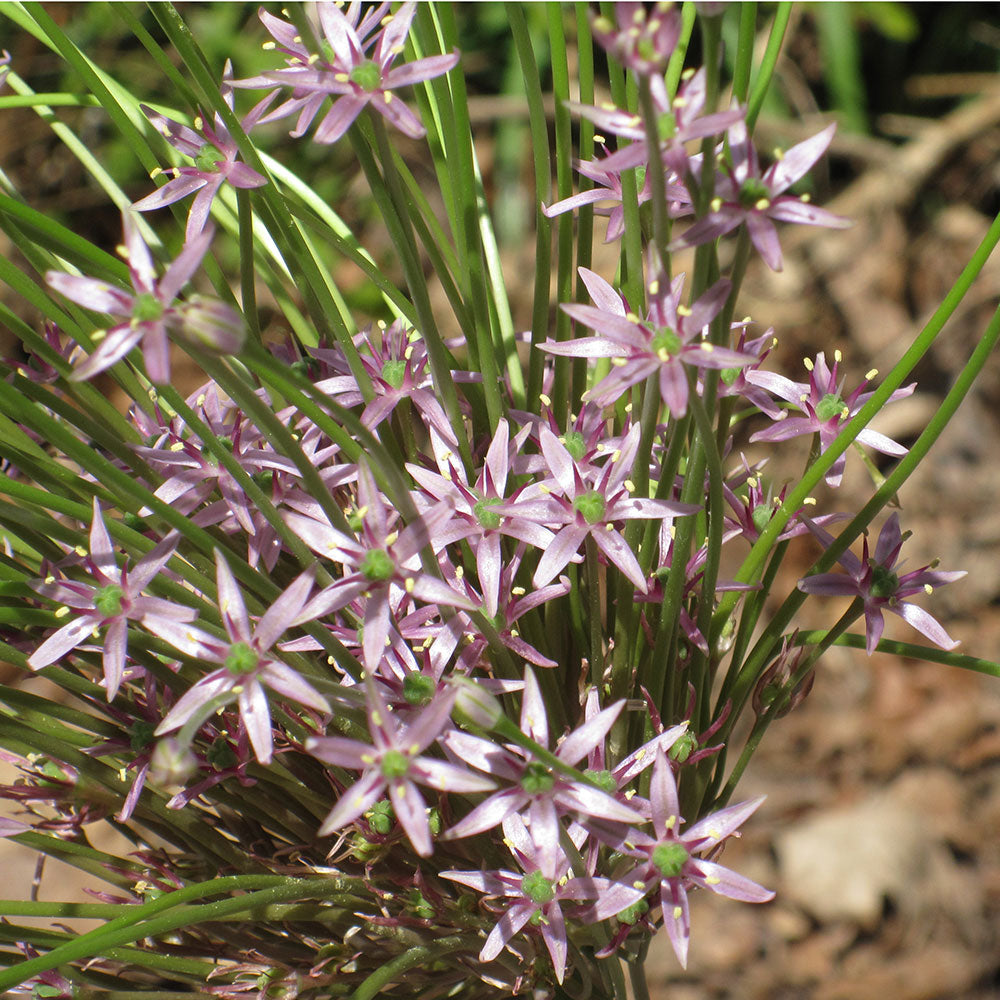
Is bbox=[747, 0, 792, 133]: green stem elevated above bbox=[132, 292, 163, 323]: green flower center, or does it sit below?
above

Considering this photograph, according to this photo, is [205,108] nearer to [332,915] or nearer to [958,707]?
[332,915]

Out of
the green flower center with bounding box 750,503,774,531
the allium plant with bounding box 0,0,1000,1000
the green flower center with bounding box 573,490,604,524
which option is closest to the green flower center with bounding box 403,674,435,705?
the allium plant with bounding box 0,0,1000,1000

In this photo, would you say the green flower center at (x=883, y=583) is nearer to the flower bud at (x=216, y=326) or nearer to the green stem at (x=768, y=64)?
the green stem at (x=768, y=64)

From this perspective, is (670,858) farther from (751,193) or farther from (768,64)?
(768,64)

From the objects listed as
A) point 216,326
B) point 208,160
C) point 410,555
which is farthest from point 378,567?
point 208,160

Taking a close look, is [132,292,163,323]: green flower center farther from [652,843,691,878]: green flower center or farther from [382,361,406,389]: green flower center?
[652,843,691,878]: green flower center

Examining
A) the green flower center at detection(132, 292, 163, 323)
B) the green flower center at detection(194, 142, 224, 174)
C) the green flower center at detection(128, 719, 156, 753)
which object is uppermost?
A: the green flower center at detection(194, 142, 224, 174)

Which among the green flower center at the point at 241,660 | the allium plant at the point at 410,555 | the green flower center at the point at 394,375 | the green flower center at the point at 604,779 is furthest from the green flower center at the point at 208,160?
the green flower center at the point at 604,779
